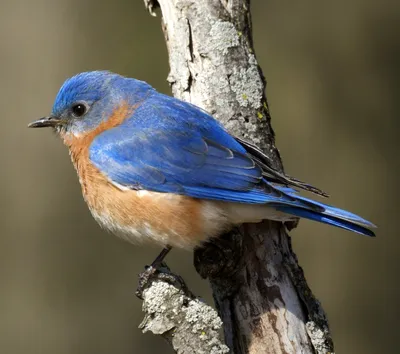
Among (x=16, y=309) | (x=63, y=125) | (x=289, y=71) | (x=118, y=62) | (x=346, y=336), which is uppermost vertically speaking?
(x=289, y=71)

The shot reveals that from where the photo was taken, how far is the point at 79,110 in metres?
4.79

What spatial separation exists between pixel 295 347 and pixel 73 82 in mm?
2017

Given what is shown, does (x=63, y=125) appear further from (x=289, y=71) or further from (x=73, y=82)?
(x=289, y=71)

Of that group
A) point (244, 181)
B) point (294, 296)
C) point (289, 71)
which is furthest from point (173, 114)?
point (289, 71)

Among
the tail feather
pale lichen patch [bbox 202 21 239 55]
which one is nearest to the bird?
the tail feather

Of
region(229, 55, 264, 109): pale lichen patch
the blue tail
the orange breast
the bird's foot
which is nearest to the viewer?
the blue tail

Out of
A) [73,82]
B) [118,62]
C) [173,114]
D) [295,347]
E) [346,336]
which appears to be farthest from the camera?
[118,62]

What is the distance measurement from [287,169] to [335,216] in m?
3.41

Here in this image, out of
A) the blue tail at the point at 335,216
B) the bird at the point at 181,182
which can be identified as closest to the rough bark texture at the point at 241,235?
the bird at the point at 181,182

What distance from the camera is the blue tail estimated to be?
13.0 ft

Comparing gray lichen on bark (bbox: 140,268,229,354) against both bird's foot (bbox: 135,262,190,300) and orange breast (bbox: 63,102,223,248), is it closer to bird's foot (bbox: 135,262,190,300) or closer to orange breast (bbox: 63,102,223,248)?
bird's foot (bbox: 135,262,190,300)

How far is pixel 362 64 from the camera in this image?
738 centimetres

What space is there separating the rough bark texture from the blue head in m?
0.28

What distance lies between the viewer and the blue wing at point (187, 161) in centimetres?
419
